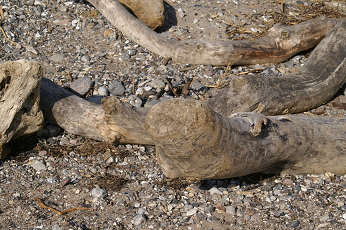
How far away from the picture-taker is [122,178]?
4.31 meters

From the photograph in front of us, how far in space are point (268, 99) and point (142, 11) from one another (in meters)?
2.82

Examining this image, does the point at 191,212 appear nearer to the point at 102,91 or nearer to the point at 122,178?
the point at 122,178

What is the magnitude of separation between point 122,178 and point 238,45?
2.63 metres

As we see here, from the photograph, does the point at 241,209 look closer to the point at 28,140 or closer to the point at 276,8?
the point at 28,140

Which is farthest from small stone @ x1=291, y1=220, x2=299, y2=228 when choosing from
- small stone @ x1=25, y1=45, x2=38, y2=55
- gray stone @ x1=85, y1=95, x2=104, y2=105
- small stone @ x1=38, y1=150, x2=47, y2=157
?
small stone @ x1=25, y1=45, x2=38, y2=55

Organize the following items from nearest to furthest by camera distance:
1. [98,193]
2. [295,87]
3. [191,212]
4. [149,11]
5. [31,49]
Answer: [191,212] < [98,193] < [295,87] < [31,49] < [149,11]

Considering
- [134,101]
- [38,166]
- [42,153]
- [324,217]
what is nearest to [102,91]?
[134,101]

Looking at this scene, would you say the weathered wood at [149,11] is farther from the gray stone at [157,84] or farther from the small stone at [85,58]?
the gray stone at [157,84]

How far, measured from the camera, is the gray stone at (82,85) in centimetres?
548

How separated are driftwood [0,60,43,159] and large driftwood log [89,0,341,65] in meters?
2.30

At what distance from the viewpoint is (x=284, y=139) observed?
12.8 feet

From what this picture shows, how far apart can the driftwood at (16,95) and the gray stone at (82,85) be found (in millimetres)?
1108

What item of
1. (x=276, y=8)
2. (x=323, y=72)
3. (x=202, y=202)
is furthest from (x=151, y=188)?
(x=276, y=8)

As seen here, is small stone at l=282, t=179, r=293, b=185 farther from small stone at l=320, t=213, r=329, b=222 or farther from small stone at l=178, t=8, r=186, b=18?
small stone at l=178, t=8, r=186, b=18
